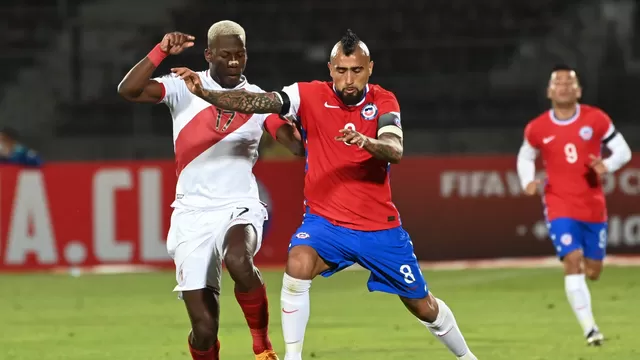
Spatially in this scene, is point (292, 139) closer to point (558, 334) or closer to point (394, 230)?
point (394, 230)

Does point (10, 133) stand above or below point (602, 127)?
below

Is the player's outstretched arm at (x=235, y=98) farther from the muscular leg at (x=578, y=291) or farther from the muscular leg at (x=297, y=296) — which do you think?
the muscular leg at (x=578, y=291)

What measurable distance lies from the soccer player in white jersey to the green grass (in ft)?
6.29

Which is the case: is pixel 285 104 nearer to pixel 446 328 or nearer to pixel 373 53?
pixel 446 328

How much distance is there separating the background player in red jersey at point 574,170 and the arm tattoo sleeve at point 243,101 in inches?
152

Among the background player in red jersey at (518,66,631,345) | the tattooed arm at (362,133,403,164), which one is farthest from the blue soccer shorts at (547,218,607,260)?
the tattooed arm at (362,133,403,164)

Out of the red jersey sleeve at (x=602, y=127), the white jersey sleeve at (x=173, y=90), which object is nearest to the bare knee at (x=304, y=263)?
the white jersey sleeve at (x=173, y=90)

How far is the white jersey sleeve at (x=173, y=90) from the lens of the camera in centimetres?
736

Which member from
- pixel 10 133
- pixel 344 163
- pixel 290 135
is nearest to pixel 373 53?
pixel 10 133

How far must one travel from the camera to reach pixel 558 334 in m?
10.3

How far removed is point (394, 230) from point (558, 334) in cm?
361

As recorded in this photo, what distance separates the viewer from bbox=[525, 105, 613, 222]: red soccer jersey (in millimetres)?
10312

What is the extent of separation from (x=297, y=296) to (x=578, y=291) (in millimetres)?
3654

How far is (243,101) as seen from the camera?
6.92 metres
